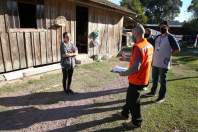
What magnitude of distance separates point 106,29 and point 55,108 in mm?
7941

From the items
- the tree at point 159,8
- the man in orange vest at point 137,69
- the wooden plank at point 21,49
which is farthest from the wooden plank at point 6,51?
the tree at point 159,8

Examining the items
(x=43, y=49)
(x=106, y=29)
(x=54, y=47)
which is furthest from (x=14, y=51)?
(x=106, y=29)

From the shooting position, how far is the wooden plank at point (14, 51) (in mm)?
6852

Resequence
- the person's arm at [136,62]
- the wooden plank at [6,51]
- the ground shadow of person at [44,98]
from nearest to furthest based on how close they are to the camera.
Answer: the person's arm at [136,62] < the ground shadow of person at [44,98] < the wooden plank at [6,51]

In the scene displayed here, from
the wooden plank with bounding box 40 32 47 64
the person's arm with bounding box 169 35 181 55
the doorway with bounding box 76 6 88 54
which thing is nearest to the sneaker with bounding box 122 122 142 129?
the person's arm with bounding box 169 35 181 55

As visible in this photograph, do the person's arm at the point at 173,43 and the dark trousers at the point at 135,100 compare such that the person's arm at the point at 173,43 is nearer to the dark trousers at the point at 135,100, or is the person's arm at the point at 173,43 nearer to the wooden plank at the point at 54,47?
the dark trousers at the point at 135,100

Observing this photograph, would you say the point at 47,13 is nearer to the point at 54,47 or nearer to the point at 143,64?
the point at 54,47

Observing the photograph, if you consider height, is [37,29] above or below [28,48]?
above

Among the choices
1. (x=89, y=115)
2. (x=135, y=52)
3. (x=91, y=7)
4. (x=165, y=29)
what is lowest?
(x=89, y=115)

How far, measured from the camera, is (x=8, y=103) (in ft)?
17.6

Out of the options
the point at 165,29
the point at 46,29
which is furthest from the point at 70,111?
the point at 46,29

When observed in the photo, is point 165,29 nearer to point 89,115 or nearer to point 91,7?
point 89,115

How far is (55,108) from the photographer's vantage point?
5.23 metres

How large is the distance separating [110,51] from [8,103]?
8.64 meters
